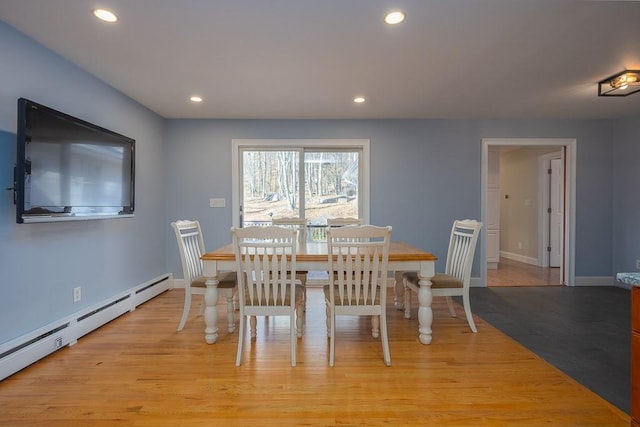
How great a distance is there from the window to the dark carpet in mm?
1997

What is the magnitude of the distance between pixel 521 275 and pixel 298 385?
4570 millimetres

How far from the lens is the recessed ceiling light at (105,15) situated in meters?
1.82

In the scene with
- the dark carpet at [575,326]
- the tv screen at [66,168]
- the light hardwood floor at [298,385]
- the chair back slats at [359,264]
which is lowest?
the light hardwood floor at [298,385]

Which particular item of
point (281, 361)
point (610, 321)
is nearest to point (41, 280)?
point (281, 361)

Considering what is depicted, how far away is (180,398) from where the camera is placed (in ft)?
5.68

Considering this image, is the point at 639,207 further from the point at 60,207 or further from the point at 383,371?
the point at 60,207

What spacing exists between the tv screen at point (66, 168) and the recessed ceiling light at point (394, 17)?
2.37 metres

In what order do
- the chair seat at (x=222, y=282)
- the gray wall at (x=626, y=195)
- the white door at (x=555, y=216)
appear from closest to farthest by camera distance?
the chair seat at (x=222, y=282)
the gray wall at (x=626, y=195)
the white door at (x=555, y=216)

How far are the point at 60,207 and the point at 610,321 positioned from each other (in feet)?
16.1

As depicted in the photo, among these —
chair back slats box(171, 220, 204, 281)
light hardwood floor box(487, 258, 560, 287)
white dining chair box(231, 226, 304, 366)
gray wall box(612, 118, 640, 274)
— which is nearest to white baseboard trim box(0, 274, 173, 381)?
chair back slats box(171, 220, 204, 281)

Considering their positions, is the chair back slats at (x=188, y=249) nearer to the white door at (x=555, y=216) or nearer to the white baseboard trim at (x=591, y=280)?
the white baseboard trim at (x=591, y=280)

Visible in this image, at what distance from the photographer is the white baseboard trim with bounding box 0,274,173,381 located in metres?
1.95

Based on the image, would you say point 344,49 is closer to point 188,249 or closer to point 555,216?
point 188,249

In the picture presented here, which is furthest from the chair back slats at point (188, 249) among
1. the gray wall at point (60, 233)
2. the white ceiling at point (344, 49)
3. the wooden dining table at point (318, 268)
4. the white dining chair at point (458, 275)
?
the white dining chair at point (458, 275)
